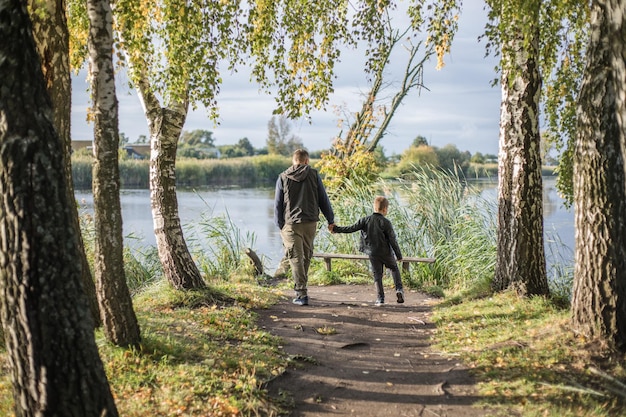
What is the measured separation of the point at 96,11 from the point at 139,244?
23.7 feet

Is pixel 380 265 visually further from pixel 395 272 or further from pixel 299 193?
pixel 299 193

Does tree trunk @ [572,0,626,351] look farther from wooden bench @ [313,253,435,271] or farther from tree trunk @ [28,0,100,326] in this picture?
tree trunk @ [28,0,100,326]

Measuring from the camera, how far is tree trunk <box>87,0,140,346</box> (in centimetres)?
550

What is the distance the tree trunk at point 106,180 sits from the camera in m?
5.50

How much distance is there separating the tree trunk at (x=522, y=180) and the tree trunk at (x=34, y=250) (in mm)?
5630

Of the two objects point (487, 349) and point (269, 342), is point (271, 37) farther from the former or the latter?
point (487, 349)

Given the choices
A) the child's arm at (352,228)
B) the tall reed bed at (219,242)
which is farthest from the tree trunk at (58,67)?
the tall reed bed at (219,242)

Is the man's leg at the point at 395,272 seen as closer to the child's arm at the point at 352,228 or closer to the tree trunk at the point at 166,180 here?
the child's arm at the point at 352,228

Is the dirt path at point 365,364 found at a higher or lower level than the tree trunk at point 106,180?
lower

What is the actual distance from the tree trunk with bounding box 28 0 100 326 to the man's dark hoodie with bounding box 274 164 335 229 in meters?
3.02

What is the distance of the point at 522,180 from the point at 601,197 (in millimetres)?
1937

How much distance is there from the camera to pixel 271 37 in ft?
26.3

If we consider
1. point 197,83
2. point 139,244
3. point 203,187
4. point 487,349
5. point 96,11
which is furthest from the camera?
point 203,187

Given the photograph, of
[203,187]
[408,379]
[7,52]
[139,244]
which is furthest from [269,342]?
[203,187]
